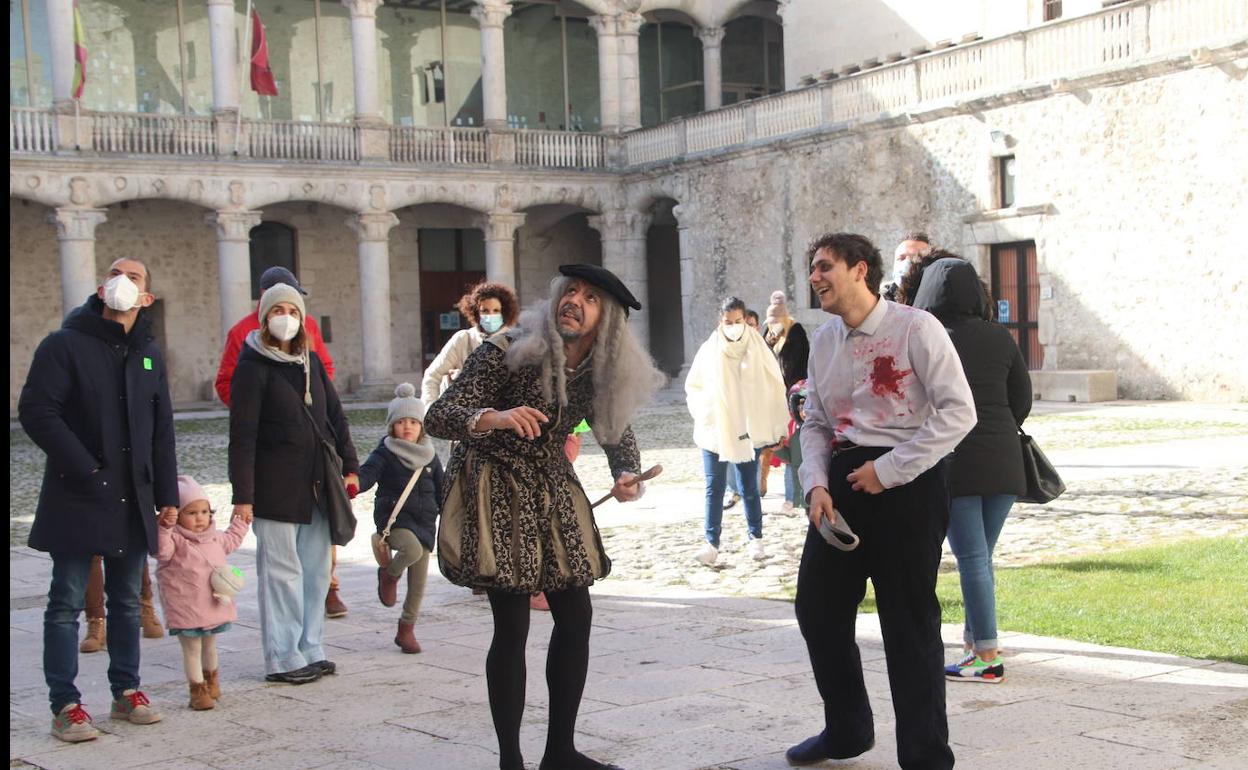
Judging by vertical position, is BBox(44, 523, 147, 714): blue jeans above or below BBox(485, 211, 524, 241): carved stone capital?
below

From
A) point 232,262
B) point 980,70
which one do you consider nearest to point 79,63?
point 232,262

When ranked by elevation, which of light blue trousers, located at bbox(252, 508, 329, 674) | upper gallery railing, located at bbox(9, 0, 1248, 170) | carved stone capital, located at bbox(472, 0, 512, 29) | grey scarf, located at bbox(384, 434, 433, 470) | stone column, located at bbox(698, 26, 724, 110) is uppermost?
carved stone capital, located at bbox(472, 0, 512, 29)

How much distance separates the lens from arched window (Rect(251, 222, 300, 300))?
29.7 meters

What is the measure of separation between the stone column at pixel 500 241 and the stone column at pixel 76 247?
7.11 meters

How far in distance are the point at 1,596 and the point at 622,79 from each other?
2590cm

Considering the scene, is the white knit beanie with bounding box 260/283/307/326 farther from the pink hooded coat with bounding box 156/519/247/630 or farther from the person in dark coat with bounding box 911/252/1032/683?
the person in dark coat with bounding box 911/252/1032/683

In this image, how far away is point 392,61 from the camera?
2992 cm

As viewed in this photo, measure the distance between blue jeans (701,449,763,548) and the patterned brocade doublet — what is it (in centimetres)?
432

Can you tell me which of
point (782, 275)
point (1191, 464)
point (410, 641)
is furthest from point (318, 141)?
point (410, 641)

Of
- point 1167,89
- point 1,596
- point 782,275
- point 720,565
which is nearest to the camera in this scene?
point 1,596

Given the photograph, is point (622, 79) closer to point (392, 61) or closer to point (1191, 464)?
point (392, 61)

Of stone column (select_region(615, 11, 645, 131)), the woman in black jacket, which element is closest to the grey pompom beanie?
the woman in black jacket

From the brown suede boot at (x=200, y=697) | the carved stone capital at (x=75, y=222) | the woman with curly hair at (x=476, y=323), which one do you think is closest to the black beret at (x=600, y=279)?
the brown suede boot at (x=200, y=697)

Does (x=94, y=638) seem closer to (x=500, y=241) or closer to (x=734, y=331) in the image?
(x=734, y=331)
